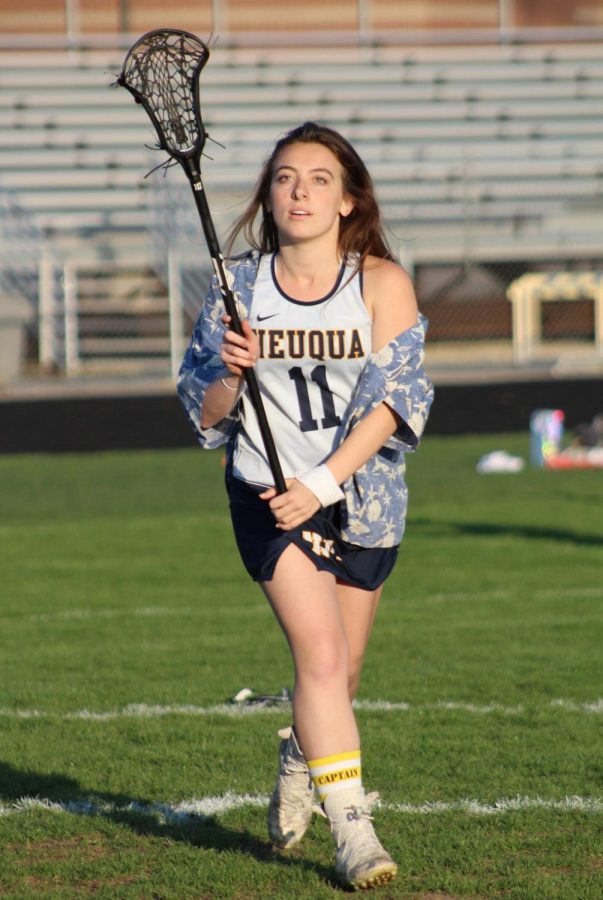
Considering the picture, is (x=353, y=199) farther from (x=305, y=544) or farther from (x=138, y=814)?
(x=138, y=814)

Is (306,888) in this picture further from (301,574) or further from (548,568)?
(548,568)

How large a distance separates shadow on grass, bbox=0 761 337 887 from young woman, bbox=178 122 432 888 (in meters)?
0.14

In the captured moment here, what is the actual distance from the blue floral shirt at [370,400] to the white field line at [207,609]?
152 inches

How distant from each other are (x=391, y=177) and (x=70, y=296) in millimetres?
6255

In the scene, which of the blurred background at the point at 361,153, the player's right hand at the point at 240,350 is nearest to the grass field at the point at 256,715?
the player's right hand at the point at 240,350

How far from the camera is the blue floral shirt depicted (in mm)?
3713

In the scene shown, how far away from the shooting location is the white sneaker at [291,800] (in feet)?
12.4

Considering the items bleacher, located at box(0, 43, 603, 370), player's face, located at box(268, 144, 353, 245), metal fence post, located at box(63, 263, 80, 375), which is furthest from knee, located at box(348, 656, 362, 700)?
bleacher, located at box(0, 43, 603, 370)

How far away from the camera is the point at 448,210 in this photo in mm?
20969

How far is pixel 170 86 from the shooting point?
12.6ft

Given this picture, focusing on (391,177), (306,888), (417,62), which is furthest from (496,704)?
(417,62)

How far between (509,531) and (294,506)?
22.9 feet

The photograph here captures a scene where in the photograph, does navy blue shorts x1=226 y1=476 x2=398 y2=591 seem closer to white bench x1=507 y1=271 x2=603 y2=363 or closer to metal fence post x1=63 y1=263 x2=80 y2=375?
metal fence post x1=63 y1=263 x2=80 y2=375

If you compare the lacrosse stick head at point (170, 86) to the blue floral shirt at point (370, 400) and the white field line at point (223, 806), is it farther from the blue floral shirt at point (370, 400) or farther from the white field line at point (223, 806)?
the white field line at point (223, 806)
